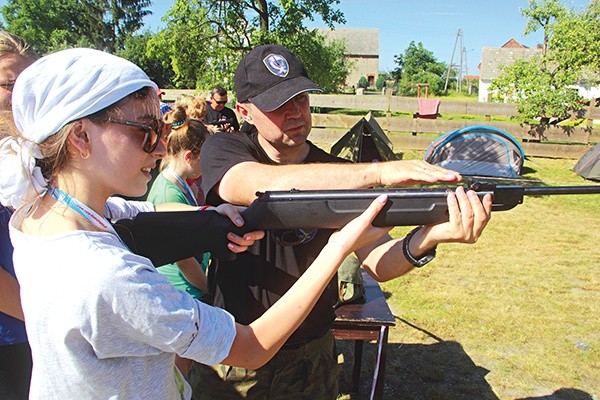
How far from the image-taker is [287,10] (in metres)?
14.3

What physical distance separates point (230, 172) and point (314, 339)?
871 mm

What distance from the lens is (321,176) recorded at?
1889mm

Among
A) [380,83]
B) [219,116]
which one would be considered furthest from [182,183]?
[380,83]

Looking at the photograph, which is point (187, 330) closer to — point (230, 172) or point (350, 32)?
point (230, 172)

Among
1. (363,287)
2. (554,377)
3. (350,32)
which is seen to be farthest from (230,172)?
(350,32)

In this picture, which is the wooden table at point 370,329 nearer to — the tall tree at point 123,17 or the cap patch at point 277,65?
the cap patch at point 277,65

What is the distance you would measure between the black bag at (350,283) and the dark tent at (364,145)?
7357 millimetres

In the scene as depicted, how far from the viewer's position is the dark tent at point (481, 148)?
12.3 meters

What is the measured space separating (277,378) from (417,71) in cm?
6195

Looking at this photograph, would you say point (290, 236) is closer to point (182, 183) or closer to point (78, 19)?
point (182, 183)

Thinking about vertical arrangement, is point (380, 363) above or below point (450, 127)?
below

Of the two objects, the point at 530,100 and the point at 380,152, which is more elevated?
the point at 530,100

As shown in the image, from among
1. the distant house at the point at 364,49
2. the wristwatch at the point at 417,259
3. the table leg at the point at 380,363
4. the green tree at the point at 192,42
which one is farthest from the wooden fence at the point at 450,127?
the distant house at the point at 364,49

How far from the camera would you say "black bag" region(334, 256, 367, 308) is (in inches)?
146
